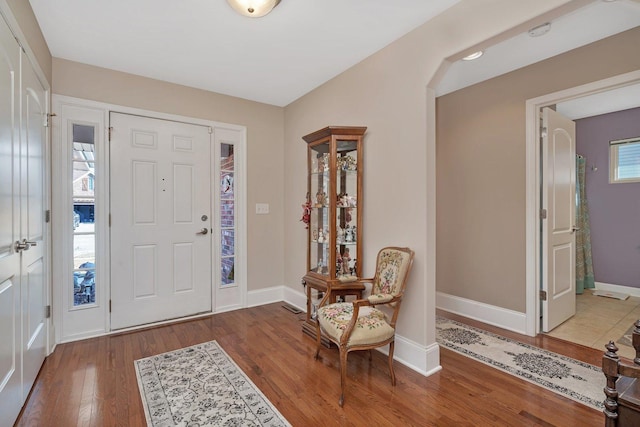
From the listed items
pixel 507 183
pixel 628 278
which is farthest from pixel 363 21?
pixel 628 278

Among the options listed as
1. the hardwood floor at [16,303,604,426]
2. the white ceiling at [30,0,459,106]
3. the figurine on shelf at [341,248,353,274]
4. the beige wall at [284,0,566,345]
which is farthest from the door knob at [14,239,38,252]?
the beige wall at [284,0,566,345]

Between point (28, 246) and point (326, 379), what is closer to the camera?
point (28, 246)

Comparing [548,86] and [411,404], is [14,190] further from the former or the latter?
[548,86]

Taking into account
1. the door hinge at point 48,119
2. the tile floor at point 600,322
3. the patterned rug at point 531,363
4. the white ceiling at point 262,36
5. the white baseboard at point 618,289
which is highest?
the white ceiling at point 262,36

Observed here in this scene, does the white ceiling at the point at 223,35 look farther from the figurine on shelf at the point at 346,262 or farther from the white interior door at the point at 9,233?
the figurine on shelf at the point at 346,262

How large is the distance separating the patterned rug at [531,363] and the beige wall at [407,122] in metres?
0.58

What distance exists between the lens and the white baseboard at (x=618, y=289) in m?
4.21

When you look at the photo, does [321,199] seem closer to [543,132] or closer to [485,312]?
[485,312]

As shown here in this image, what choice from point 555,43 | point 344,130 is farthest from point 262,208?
point 555,43

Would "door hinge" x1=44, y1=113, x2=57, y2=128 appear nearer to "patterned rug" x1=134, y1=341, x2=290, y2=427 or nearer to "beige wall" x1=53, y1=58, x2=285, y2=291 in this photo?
"beige wall" x1=53, y1=58, x2=285, y2=291

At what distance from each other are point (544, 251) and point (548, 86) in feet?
4.91

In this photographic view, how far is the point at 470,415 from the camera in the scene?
5.80 feet

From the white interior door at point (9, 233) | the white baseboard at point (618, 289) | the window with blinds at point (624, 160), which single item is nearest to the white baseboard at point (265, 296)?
the white interior door at point (9, 233)

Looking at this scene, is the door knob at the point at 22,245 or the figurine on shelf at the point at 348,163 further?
the figurine on shelf at the point at 348,163
